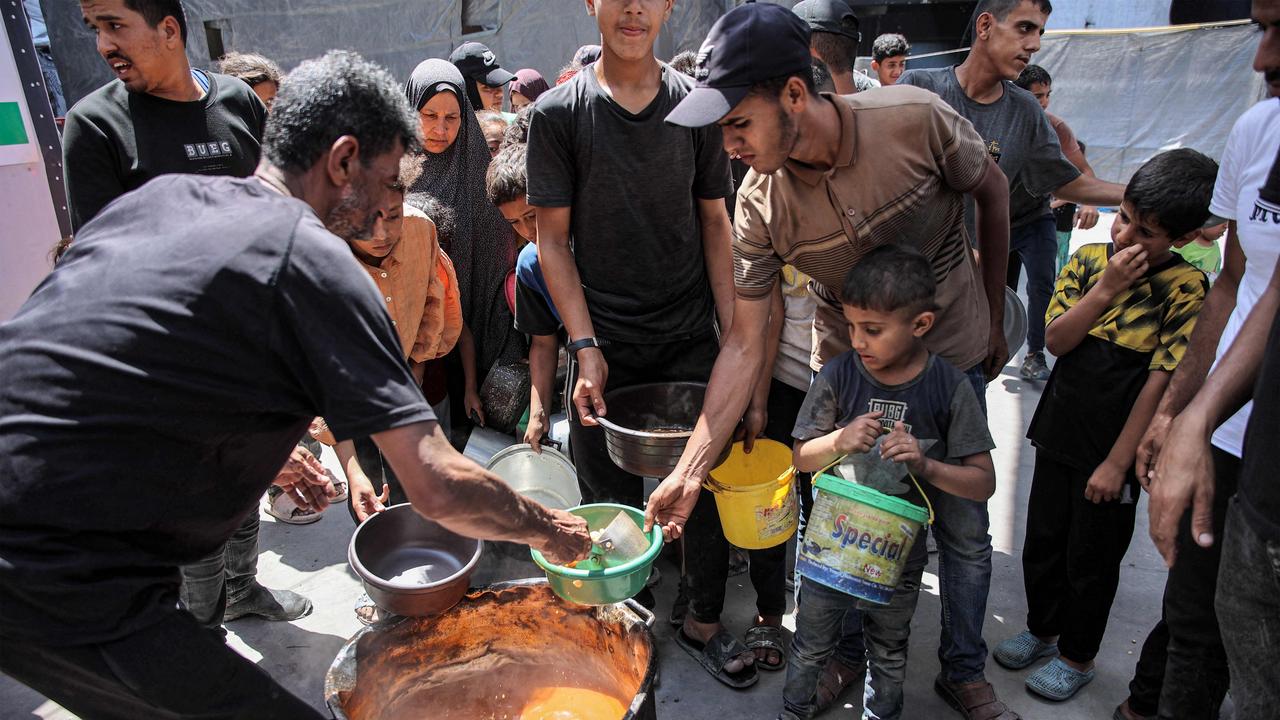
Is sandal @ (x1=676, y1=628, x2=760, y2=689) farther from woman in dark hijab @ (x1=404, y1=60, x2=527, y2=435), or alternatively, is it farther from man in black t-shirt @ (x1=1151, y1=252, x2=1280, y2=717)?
woman in dark hijab @ (x1=404, y1=60, x2=527, y2=435)

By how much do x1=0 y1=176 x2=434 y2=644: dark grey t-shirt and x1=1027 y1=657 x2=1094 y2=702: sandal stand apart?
7.64 feet

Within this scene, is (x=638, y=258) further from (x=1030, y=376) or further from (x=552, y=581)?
(x=1030, y=376)

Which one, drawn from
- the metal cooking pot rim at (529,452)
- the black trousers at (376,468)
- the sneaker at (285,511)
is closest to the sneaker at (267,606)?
the black trousers at (376,468)

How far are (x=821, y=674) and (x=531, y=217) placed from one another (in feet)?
6.60

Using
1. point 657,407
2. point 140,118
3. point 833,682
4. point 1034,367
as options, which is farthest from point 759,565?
point 1034,367

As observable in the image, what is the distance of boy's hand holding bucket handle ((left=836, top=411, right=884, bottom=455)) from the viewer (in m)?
2.23

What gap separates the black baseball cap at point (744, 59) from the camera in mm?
2141

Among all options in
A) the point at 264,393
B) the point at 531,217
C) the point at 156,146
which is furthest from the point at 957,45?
the point at 264,393

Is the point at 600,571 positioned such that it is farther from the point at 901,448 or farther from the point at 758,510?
the point at 901,448

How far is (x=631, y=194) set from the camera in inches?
111

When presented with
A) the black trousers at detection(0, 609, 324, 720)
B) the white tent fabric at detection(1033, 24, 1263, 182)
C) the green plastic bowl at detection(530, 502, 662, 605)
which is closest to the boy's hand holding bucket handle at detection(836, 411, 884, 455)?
the green plastic bowl at detection(530, 502, 662, 605)

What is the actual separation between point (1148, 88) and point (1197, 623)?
39.1 ft

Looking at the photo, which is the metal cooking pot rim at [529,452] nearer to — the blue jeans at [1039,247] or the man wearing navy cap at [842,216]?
the man wearing navy cap at [842,216]

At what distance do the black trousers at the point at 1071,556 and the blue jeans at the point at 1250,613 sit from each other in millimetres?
1069
